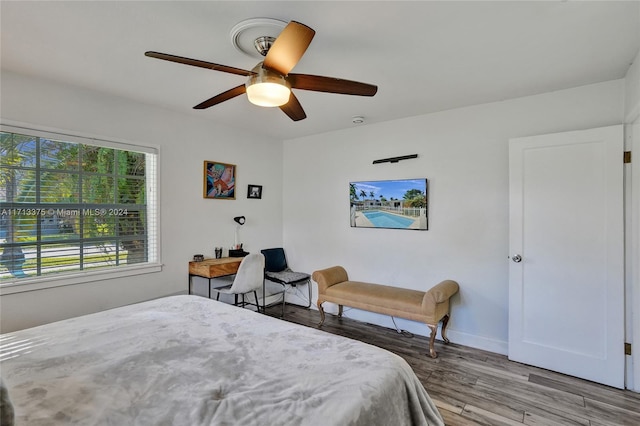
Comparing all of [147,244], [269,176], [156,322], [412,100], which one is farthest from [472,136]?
[147,244]

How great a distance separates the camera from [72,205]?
2.78 metres

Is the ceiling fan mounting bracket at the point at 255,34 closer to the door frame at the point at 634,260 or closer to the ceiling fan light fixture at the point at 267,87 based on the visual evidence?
the ceiling fan light fixture at the point at 267,87

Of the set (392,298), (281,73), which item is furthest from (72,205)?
(392,298)

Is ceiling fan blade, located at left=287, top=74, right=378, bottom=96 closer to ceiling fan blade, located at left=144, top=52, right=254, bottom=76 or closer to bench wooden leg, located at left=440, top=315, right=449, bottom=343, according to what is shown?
ceiling fan blade, located at left=144, top=52, right=254, bottom=76

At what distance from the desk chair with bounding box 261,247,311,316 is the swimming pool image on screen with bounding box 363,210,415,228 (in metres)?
1.24

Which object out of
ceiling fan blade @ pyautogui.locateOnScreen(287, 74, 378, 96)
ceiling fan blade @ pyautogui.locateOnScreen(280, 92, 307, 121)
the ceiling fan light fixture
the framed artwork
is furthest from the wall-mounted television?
the ceiling fan light fixture

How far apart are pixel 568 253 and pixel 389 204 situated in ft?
5.83

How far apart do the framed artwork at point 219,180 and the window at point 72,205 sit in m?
0.64

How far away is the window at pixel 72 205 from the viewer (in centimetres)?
248

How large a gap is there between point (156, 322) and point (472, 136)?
3.32m

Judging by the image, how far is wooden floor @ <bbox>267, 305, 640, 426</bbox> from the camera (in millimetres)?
2094

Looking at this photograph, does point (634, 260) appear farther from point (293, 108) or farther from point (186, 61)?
point (186, 61)

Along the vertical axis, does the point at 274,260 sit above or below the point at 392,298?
above

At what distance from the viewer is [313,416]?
1.09 m
